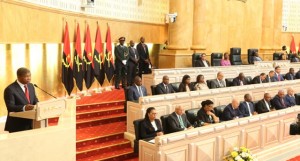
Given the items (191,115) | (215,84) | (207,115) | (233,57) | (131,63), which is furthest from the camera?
(233,57)

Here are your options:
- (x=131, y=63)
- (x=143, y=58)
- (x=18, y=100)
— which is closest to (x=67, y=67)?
(x=131, y=63)

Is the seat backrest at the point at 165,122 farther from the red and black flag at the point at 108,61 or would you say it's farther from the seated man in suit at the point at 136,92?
the red and black flag at the point at 108,61

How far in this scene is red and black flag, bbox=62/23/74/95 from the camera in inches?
288

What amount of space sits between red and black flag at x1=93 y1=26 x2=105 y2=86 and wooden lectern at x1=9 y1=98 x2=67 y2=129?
4.75 metres

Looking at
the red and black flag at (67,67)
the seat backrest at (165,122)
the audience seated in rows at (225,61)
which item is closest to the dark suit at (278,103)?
the audience seated in rows at (225,61)

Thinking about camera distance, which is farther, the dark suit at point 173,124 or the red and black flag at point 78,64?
the red and black flag at point 78,64

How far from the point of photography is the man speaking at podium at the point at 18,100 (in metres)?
3.55

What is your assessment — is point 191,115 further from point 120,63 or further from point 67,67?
point 120,63

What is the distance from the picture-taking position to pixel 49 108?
11.0 ft

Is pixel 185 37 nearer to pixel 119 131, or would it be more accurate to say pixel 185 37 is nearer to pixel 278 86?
pixel 278 86

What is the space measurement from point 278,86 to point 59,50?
5033 millimetres

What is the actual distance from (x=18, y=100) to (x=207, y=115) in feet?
10.6

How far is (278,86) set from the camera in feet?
28.6

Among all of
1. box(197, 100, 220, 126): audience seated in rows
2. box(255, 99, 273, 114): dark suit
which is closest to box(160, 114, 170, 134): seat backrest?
box(197, 100, 220, 126): audience seated in rows
